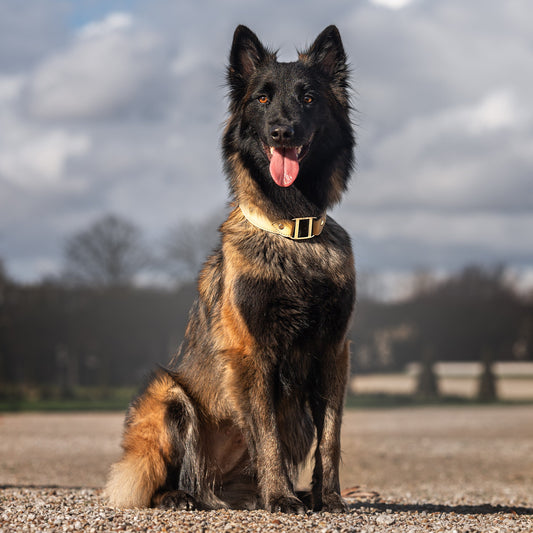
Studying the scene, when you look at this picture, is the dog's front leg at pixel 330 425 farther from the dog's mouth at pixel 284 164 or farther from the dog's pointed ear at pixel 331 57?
the dog's pointed ear at pixel 331 57

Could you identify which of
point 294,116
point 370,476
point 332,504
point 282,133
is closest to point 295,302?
point 282,133

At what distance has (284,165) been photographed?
4645 mm

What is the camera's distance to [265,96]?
15.6 feet

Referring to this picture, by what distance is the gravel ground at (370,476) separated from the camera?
4.44 meters

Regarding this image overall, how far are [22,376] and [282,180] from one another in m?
25.9

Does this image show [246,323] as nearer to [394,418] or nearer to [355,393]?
[394,418]

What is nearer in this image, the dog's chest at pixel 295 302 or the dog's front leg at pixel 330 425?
the dog's chest at pixel 295 302

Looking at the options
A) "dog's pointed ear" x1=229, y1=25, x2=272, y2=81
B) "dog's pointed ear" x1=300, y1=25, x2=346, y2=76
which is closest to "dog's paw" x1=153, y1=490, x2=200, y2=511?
"dog's pointed ear" x1=229, y1=25, x2=272, y2=81

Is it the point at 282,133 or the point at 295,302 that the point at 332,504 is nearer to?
the point at 295,302

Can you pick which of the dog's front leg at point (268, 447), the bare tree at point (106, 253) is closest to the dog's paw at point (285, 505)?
the dog's front leg at point (268, 447)

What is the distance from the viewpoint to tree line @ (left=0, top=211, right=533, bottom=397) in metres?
28.1

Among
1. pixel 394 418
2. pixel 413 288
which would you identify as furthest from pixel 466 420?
pixel 413 288

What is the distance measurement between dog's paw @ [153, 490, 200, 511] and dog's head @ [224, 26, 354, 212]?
2.18 metres

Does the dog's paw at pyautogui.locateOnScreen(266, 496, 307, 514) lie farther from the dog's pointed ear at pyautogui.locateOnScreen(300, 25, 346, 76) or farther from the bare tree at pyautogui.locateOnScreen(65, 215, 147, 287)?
the bare tree at pyautogui.locateOnScreen(65, 215, 147, 287)
